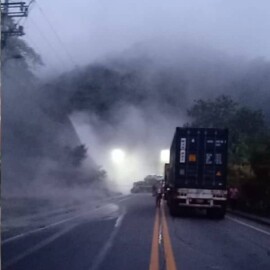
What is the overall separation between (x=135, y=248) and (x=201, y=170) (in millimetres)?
14235

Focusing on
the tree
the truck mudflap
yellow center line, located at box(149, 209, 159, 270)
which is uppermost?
the tree

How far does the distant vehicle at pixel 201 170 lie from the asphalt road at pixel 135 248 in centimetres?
567

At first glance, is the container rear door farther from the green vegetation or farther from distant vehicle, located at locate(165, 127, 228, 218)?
the green vegetation

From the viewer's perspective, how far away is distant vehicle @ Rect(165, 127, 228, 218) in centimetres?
2770

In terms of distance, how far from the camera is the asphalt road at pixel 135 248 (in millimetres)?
11375

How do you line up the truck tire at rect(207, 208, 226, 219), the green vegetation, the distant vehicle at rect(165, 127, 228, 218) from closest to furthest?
the distant vehicle at rect(165, 127, 228, 218) → the truck tire at rect(207, 208, 226, 219) → the green vegetation

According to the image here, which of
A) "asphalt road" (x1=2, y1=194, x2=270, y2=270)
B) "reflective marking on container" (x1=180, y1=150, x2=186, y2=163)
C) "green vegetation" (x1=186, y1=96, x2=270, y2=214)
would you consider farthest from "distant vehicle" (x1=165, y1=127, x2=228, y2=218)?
"asphalt road" (x1=2, y1=194, x2=270, y2=270)

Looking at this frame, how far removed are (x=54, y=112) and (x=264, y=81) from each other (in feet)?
212

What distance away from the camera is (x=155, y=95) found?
10881 centimetres

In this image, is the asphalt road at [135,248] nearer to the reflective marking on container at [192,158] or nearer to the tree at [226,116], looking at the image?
the reflective marking on container at [192,158]

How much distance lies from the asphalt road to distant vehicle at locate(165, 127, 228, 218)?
18.6 ft

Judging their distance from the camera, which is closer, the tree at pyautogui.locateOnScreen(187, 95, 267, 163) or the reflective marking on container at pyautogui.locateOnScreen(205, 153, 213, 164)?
the reflective marking on container at pyautogui.locateOnScreen(205, 153, 213, 164)

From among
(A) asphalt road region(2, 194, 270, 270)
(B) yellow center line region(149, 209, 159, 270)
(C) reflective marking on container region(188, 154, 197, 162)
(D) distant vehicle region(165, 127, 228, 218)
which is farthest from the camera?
(C) reflective marking on container region(188, 154, 197, 162)

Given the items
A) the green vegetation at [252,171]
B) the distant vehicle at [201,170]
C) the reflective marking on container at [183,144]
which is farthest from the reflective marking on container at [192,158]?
the green vegetation at [252,171]
